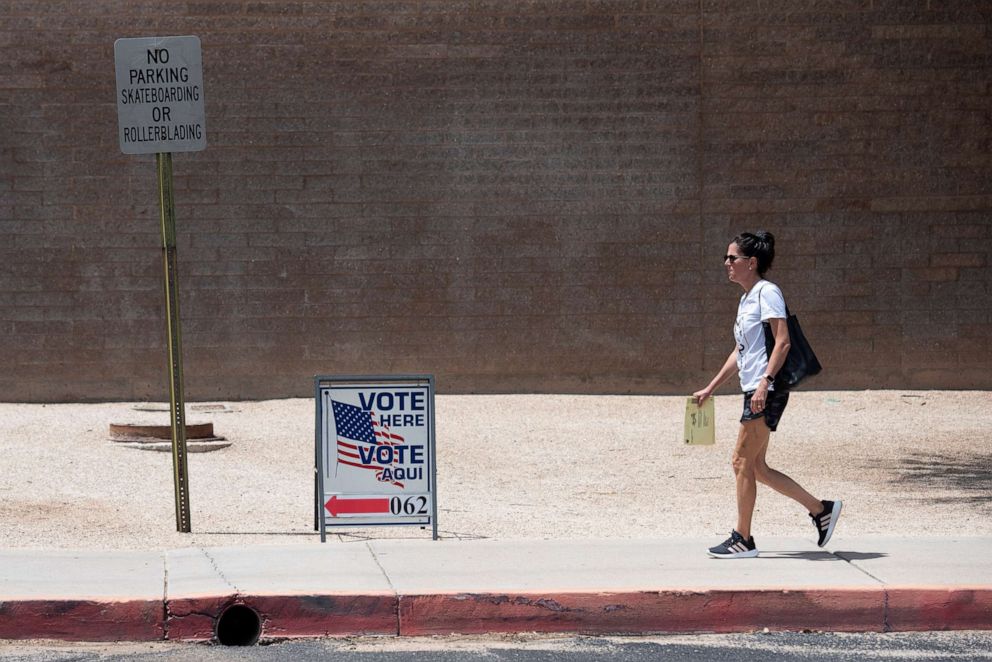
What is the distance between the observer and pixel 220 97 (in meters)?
15.9

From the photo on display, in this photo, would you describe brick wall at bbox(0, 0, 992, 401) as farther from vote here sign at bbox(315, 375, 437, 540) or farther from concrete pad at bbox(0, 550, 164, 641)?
concrete pad at bbox(0, 550, 164, 641)

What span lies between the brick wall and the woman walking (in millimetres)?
8504

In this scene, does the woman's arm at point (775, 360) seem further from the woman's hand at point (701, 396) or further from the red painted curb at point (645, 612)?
the red painted curb at point (645, 612)

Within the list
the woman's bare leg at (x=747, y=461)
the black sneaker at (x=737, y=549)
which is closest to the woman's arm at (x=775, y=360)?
the woman's bare leg at (x=747, y=461)

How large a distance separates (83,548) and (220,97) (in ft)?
27.6

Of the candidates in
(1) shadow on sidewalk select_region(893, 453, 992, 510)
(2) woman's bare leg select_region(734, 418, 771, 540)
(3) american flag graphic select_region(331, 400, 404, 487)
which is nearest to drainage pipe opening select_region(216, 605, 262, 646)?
(3) american flag graphic select_region(331, 400, 404, 487)

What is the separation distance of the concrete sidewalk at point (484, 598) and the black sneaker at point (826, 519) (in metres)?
0.40

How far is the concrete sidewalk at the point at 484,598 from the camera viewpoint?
6.68m

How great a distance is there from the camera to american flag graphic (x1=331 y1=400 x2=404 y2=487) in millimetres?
8297

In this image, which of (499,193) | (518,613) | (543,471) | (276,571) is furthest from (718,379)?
(499,193)

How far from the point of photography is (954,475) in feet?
38.9

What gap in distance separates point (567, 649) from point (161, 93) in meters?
4.55

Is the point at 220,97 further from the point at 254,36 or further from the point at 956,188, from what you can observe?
the point at 956,188

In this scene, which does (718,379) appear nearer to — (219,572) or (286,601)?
(286,601)
